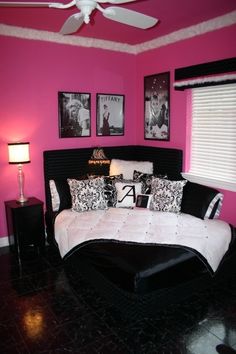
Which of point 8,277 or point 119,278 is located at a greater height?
point 119,278

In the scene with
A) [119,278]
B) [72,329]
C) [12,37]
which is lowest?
[72,329]

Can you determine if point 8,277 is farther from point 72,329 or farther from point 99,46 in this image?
point 99,46

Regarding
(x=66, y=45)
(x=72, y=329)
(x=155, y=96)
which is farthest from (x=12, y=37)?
(x=72, y=329)

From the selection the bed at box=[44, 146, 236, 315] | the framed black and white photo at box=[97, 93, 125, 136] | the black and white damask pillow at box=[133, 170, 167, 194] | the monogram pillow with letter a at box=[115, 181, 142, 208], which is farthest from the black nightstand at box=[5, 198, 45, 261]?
the framed black and white photo at box=[97, 93, 125, 136]

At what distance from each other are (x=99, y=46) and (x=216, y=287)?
3.49 meters

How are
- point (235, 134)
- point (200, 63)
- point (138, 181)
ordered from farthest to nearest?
point (138, 181) < point (200, 63) < point (235, 134)

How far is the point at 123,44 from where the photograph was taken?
4531mm

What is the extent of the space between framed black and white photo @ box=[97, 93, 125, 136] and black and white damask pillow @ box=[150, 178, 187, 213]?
1376 mm

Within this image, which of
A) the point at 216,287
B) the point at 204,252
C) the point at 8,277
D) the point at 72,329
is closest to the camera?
the point at 72,329

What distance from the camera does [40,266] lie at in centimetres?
354

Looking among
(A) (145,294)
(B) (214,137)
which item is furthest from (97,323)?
(B) (214,137)

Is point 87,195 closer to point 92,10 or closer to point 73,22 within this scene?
point 73,22

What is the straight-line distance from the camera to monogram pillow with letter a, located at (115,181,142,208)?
387cm

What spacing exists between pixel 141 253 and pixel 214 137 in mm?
1906
